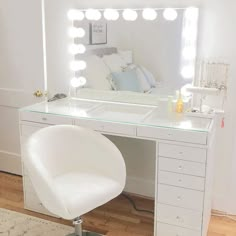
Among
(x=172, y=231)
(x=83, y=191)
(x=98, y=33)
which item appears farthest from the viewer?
(x=98, y=33)

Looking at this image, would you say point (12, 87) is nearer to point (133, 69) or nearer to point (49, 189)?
point (133, 69)

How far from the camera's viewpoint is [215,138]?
2.39 m

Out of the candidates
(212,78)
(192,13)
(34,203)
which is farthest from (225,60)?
(34,203)

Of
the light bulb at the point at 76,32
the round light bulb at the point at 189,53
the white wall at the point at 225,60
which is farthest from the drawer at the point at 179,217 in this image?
the light bulb at the point at 76,32

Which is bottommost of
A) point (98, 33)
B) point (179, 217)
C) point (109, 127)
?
point (179, 217)

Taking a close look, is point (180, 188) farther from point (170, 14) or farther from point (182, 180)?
point (170, 14)

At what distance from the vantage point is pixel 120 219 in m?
2.51

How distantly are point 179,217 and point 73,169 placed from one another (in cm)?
72

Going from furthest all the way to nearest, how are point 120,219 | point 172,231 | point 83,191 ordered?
1. point 120,219
2. point 172,231
3. point 83,191

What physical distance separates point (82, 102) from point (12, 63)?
2.66 ft

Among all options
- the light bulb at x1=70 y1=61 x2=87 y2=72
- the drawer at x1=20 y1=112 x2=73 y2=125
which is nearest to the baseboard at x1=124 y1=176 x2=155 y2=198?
the drawer at x1=20 y1=112 x2=73 y2=125

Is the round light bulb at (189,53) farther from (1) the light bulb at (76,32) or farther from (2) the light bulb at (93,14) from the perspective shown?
(1) the light bulb at (76,32)

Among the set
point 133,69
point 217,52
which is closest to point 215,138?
point 217,52

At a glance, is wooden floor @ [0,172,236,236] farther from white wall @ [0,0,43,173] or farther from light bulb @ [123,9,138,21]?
light bulb @ [123,9,138,21]
